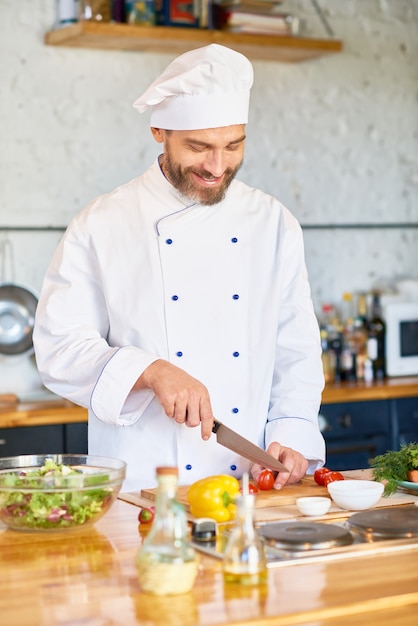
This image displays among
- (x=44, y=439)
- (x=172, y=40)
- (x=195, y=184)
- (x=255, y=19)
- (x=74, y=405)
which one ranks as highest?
(x=255, y=19)

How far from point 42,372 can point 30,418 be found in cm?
124

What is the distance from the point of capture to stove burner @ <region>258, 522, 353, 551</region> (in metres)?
1.80

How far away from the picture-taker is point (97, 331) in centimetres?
262

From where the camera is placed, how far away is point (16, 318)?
4.25 meters

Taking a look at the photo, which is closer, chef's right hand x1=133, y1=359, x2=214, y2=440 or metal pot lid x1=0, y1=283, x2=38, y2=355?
chef's right hand x1=133, y1=359, x2=214, y2=440

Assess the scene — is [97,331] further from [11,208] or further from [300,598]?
[11,208]

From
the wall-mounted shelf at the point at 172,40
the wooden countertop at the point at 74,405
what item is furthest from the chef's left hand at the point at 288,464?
the wall-mounted shelf at the point at 172,40

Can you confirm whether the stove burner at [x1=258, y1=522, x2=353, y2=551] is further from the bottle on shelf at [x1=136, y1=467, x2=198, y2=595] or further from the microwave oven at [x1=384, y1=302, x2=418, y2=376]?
the microwave oven at [x1=384, y1=302, x2=418, y2=376]

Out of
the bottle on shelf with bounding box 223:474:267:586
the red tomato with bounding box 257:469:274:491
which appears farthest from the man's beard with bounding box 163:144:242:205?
the bottle on shelf with bounding box 223:474:267:586

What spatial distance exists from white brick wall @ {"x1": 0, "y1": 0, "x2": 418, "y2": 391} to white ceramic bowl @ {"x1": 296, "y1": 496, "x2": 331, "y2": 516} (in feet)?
8.21

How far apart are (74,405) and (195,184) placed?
5.03 feet

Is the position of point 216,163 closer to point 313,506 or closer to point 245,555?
point 313,506

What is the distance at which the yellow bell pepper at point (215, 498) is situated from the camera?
6.62 ft

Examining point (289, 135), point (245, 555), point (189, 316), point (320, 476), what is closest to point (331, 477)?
point (320, 476)
